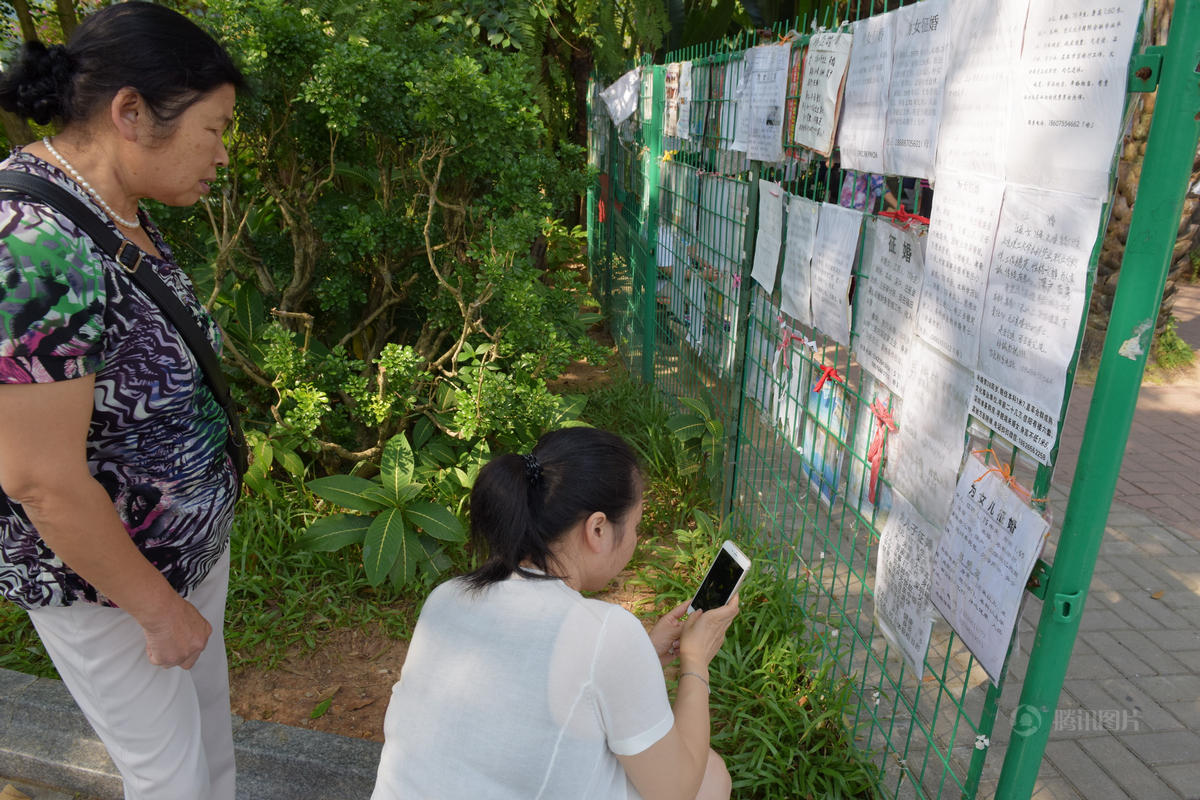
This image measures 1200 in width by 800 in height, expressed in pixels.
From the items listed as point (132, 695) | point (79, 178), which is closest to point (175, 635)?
point (132, 695)

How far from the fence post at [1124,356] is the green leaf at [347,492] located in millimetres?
2685

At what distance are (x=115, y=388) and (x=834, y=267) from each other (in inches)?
69.2

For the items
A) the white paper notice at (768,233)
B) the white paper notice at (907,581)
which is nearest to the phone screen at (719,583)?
the white paper notice at (907,581)

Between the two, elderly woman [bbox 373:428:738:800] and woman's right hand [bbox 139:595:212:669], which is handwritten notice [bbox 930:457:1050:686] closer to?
elderly woman [bbox 373:428:738:800]

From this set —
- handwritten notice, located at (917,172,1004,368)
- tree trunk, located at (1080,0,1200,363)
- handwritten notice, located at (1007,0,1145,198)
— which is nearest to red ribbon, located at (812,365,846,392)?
handwritten notice, located at (917,172,1004,368)

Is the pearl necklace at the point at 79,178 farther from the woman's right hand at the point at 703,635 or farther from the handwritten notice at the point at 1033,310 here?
the handwritten notice at the point at 1033,310

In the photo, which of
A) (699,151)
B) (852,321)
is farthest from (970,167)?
(699,151)

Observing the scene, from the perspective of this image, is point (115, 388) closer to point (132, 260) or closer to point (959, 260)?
point (132, 260)

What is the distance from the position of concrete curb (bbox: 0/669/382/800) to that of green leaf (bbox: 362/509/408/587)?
70 centimetres

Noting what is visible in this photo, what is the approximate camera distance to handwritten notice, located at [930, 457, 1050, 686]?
4.79 ft

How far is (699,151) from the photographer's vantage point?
13.5 ft

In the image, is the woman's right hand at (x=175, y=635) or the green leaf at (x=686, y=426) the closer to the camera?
the woman's right hand at (x=175, y=635)

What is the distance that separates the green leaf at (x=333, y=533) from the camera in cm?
348

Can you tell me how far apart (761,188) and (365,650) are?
2311 millimetres
